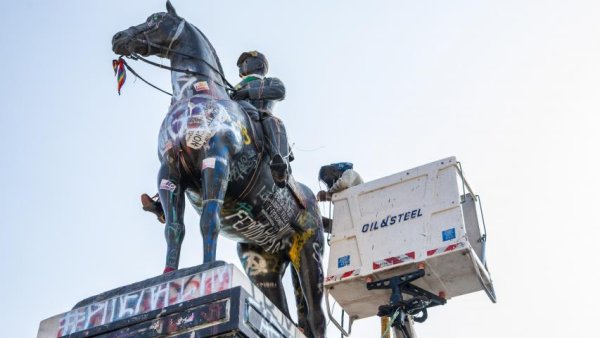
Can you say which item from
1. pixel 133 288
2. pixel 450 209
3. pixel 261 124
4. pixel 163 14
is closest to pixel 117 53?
pixel 163 14

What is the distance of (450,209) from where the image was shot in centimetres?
1294

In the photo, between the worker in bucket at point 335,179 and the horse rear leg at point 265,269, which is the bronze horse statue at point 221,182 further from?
the worker in bucket at point 335,179

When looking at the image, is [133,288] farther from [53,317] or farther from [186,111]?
[186,111]

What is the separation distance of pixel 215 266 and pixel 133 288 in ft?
2.96

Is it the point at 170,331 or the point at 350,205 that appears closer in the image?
the point at 170,331

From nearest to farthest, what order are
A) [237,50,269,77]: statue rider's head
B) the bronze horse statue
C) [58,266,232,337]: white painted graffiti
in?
[58,266,232,337]: white painted graffiti
the bronze horse statue
[237,50,269,77]: statue rider's head

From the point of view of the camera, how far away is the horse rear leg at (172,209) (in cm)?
1098

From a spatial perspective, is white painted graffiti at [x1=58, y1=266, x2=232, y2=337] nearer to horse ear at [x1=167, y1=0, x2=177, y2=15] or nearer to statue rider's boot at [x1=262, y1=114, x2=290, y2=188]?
statue rider's boot at [x1=262, y1=114, x2=290, y2=188]

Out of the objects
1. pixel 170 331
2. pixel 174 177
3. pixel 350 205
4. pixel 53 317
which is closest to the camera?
pixel 170 331

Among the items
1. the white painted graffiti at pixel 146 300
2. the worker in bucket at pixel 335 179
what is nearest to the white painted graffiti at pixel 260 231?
the worker in bucket at pixel 335 179

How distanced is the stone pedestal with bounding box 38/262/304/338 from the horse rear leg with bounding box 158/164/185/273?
2.07ft

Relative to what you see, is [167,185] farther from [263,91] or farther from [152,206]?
[263,91]

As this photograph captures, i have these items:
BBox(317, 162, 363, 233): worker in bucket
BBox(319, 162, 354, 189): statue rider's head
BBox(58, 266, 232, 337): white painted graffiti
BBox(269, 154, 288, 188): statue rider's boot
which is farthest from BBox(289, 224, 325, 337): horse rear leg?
BBox(58, 266, 232, 337): white painted graffiti

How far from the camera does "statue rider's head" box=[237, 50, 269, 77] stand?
13.7 metres
